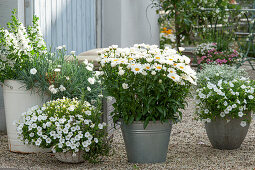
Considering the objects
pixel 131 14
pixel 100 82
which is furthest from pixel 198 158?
pixel 131 14

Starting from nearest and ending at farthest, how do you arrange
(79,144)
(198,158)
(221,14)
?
(79,144)
(198,158)
(221,14)

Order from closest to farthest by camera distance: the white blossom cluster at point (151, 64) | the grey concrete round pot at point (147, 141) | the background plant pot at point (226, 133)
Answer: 1. the white blossom cluster at point (151, 64)
2. the grey concrete round pot at point (147, 141)
3. the background plant pot at point (226, 133)

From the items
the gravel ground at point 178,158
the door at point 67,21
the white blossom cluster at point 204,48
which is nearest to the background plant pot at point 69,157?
the gravel ground at point 178,158

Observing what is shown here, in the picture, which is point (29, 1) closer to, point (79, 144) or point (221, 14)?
point (79, 144)

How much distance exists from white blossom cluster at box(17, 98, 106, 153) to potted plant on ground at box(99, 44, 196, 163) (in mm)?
230

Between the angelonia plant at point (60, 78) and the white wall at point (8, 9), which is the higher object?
the white wall at point (8, 9)

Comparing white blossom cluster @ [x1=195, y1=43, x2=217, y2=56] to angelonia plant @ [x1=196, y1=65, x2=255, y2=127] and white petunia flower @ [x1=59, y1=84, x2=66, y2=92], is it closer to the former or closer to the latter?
angelonia plant @ [x1=196, y1=65, x2=255, y2=127]

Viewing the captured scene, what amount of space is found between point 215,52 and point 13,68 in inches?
172

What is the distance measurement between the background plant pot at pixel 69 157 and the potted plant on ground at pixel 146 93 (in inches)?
14.1

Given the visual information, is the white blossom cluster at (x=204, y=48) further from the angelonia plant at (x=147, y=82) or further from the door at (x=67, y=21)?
the angelonia plant at (x=147, y=82)

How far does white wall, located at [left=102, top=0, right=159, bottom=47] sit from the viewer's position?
5871 millimetres

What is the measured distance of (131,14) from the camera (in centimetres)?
646

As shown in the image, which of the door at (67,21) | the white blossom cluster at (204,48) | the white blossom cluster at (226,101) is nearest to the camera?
the white blossom cluster at (226,101)

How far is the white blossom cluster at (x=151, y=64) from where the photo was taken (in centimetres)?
296
